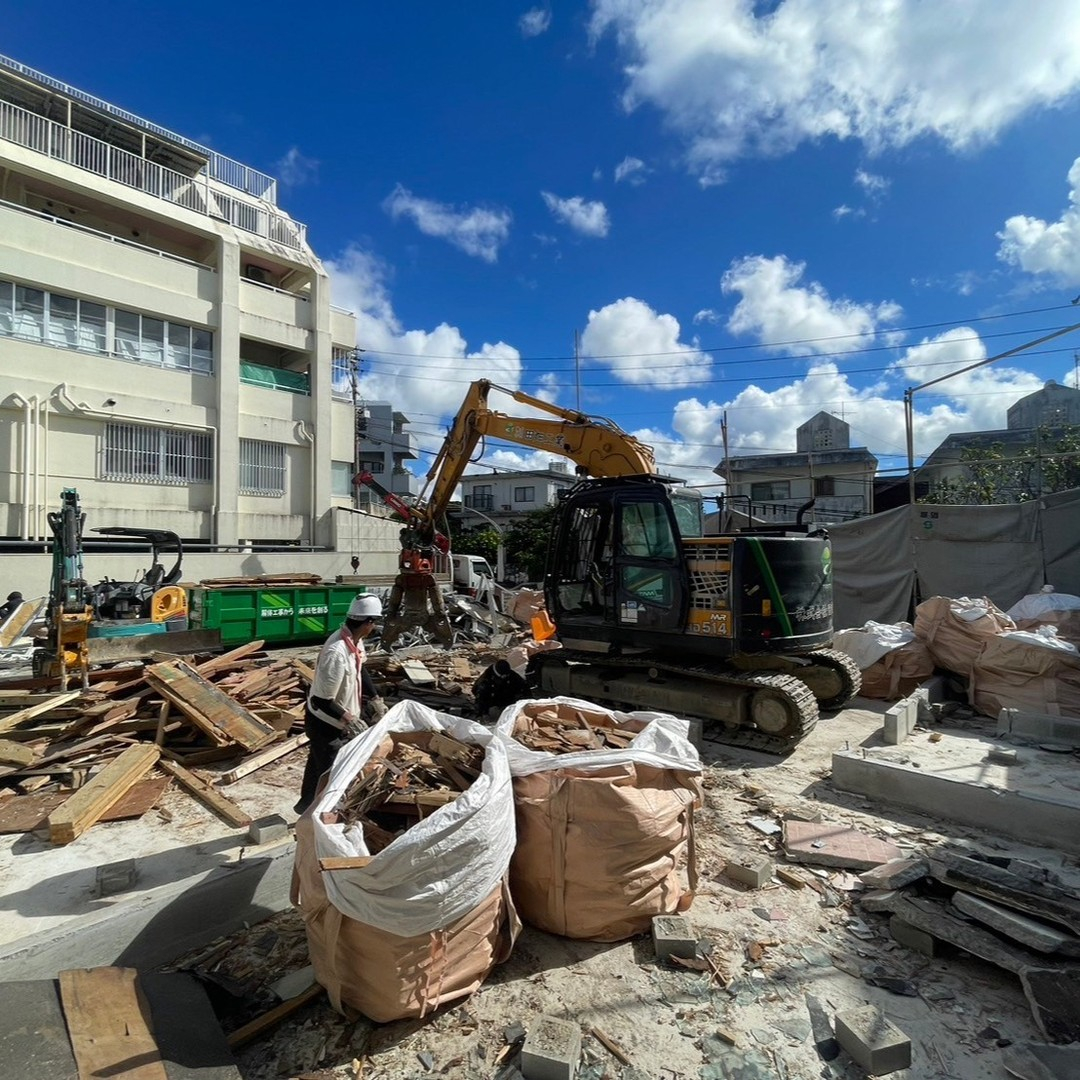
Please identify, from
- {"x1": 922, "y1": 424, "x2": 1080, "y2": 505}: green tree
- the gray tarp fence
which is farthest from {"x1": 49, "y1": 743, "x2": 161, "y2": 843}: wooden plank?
{"x1": 922, "y1": 424, "x2": 1080, "y2": 505}: green tree

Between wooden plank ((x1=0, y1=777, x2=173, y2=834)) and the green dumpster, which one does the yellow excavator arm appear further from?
wooden plank ((x1=0, y1=777, x2=173, y2=834))

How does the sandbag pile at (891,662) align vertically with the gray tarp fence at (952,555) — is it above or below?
below

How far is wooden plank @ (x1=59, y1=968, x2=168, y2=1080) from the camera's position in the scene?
237cm

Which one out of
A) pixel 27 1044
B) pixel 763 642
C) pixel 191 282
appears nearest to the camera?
pixel 27 1044

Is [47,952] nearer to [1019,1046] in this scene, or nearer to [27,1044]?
[27,1044]

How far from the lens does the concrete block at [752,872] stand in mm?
3951

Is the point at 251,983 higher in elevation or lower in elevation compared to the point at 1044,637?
lower

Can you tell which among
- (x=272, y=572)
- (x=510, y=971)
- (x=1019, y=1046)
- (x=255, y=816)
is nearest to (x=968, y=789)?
(x=1019, y=1046)

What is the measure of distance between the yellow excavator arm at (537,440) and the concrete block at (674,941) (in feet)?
18.3

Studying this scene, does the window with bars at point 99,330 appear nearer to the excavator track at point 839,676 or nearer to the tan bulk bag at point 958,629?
the excavator track at point 839,676

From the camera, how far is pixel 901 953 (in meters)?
3.35

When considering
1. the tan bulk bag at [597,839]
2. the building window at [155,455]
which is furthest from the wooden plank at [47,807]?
the building window at [155,455]

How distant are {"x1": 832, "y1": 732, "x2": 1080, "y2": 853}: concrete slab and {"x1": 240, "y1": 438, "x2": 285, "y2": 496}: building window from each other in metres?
18.0

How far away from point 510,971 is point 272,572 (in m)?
17.5
